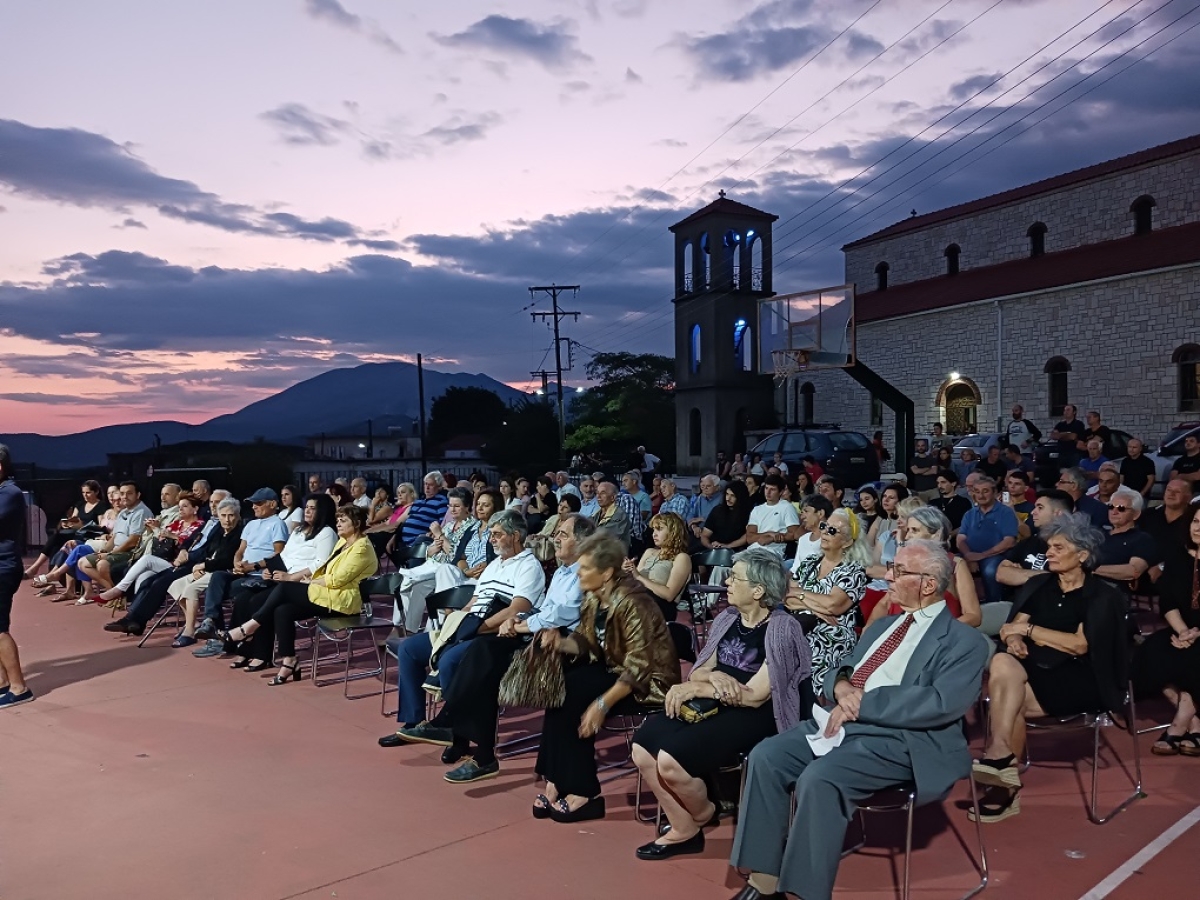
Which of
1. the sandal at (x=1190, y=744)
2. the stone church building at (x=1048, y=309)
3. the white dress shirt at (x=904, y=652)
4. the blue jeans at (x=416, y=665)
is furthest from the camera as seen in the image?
the stone church building at (x=1048, y=309)

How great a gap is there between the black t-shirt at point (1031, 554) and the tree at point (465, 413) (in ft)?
241

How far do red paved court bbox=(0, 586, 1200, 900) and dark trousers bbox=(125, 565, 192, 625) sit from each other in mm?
2546

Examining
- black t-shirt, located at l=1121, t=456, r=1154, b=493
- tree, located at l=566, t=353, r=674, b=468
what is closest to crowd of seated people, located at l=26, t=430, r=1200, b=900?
black t-shirt, located at l=1121, t=456, r=1154, b=493

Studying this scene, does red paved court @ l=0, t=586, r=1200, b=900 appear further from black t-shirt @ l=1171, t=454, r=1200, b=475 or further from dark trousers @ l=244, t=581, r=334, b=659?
black t-shirt @ l=1171, t=454, r=1200, b=475

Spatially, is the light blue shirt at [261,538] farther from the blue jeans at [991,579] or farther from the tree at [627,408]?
the tree at [627,408]

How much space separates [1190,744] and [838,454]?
1409cm

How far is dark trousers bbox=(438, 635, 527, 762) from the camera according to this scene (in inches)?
175

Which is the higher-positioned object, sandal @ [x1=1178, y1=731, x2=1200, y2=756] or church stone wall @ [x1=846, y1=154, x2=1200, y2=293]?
church stone wall @ [x1=846, y1=154, x2=1200, y2=293]

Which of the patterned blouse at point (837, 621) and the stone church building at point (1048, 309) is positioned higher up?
the stone church building at point (1048, 309)

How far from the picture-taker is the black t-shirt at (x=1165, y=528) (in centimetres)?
486

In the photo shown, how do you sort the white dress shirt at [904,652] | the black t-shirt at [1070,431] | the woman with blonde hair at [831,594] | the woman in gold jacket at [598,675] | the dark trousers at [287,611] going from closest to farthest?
the white dress shirt at [904,652] → the woman in gold jacket at [598,675] → the woman with blonde hair at [831,594] → the dark trousers at [287,611] → the black t-shirt at [1070,431]

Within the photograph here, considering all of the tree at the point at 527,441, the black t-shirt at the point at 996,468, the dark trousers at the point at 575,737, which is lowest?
the dark trousers at the point at 575,737

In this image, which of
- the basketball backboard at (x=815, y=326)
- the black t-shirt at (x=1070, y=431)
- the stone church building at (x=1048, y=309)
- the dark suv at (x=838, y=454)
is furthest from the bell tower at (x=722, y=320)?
the black t-shirt at (x=1070, y=431)

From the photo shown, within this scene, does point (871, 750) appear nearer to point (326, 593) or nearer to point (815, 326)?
point (326, 593)
